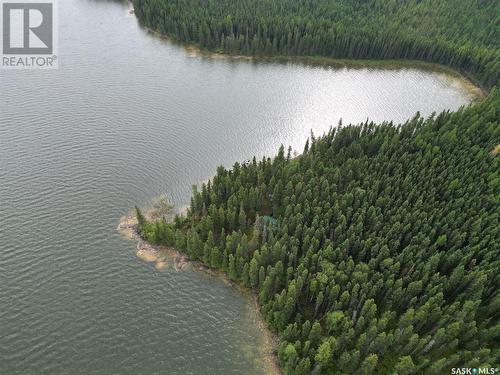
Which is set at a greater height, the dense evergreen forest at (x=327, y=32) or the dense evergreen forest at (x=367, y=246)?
the dense evergreen forest at (x=327, y=32)

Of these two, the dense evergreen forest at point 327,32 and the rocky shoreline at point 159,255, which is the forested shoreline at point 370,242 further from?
the dense evergreen forest at point 327,32

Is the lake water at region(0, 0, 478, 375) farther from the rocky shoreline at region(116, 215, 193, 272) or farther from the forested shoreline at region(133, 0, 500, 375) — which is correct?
the forested shoreline at region(133, 0, 500, 375)

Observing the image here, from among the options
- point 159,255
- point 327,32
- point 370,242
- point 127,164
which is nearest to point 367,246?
point 370,242

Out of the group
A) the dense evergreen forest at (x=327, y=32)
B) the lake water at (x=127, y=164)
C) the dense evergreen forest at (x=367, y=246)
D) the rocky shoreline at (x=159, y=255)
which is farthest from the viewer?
the dense evergreen forest at (x=327, y=32)

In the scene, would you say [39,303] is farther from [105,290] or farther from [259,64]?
[259,64]

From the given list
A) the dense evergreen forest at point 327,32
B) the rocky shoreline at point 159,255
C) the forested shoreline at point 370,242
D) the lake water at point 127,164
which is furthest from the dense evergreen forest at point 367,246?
the dense evergreen forest at point 327,32

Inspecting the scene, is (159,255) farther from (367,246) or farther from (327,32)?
(327,32)

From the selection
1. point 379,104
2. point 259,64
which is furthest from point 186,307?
point 259,64
